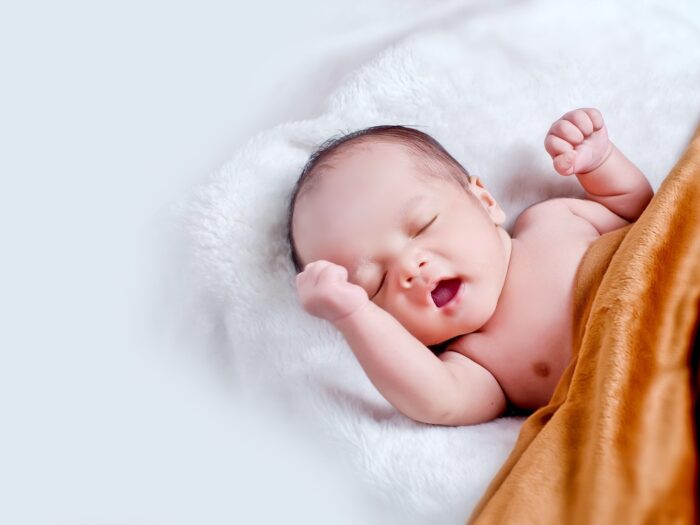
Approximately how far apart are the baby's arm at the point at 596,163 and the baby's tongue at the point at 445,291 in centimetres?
28

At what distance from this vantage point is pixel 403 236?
1.08 meters

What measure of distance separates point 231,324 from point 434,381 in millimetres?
314

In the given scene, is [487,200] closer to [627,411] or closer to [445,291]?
[445,291]

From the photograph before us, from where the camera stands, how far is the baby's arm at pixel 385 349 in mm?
979

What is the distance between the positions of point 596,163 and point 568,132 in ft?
0.22

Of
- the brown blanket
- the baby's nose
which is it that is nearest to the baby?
the baby's nose

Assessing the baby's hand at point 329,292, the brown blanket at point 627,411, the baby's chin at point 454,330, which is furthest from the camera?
the baby's chin at point 454,330

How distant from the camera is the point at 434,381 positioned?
1.01 metres

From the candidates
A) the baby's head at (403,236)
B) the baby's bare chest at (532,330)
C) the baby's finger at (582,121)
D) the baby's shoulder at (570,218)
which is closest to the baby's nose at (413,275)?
the baby's head at (403,236)

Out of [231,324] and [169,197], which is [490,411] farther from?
[169,197]

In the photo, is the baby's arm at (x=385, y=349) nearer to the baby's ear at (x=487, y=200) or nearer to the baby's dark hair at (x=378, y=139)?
the baby's dark hair at (x=378, y=139)

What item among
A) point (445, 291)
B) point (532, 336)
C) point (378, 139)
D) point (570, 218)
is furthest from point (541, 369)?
point (378, 139)

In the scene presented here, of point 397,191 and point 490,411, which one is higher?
point 397,191

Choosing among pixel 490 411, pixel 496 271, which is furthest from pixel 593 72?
pixel 490 411
